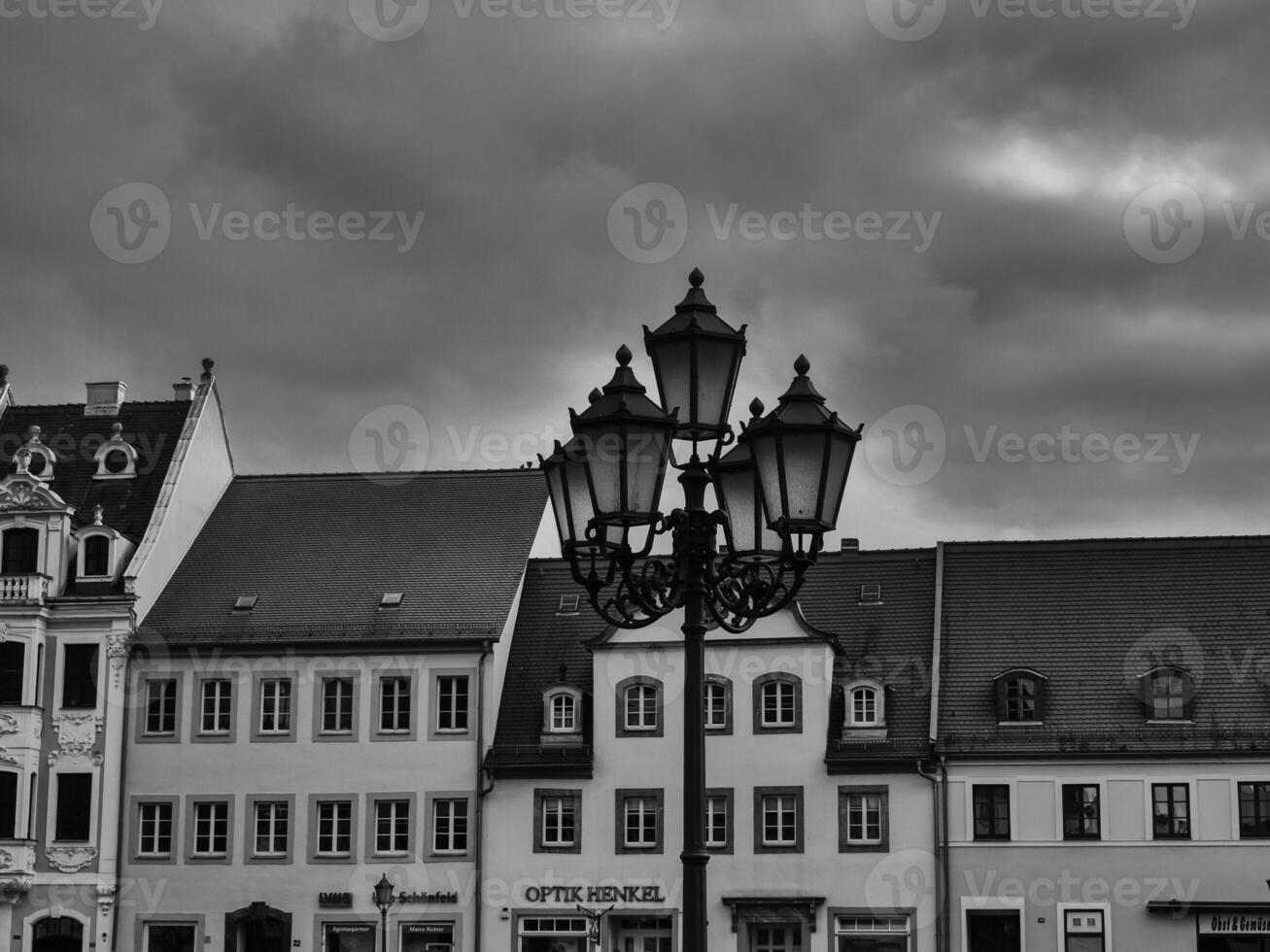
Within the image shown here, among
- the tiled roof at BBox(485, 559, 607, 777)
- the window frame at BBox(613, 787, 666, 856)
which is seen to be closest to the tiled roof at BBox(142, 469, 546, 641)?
the tiled roof at BBox(485, 559, 607, 777)

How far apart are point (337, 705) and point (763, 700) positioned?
37.0 ft

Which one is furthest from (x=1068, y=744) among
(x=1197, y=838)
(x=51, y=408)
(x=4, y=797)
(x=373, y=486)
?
(x=51, y=408)

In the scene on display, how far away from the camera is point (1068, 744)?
47219mm

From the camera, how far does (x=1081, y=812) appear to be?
47.0m

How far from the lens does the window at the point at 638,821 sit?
160ft

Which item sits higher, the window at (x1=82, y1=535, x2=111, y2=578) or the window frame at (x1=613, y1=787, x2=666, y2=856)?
the window at (x1=82, y1=535, x2=111, y2=578)

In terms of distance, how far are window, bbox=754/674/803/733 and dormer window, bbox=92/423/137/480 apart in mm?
19522

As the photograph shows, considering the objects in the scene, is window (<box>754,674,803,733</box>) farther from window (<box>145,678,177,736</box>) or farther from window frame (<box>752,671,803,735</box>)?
window (<box>145,678,177,736</box>)

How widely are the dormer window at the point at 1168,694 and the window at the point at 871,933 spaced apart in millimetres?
8070

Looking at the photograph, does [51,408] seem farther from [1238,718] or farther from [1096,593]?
[1238,718]

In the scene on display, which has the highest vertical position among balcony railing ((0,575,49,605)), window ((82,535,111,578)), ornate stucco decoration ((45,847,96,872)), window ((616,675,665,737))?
window ((82,535,111,578))

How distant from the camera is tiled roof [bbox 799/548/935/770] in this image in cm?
4812

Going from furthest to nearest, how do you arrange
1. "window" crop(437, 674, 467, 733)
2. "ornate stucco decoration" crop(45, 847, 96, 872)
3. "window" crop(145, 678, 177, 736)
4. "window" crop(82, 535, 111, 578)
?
"window" crop(82, 535, 111, 578)
"window" crop(145, 678, 177, 736)
"ornate stucco decoration" crop(45, 847, 96, 872)
"window" crop(437, 674, 467, 733)

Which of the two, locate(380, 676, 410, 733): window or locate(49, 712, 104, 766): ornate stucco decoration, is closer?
locate(380, 676, 410, 733): window
